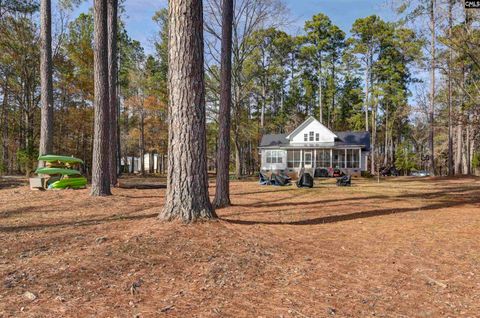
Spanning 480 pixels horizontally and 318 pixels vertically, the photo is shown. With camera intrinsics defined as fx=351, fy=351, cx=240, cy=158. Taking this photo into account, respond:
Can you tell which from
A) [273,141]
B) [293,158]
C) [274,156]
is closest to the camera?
[293,158]

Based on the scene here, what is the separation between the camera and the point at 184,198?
5184mm

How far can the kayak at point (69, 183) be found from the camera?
10797 mm

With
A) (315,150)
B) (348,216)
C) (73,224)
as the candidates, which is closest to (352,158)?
(315,150)

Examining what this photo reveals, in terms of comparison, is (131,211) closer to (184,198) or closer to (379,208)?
(184,198)

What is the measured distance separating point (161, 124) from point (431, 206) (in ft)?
89.0

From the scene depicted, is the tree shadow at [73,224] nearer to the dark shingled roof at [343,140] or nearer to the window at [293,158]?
the dark shingled roof at [343,140]

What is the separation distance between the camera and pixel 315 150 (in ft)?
103

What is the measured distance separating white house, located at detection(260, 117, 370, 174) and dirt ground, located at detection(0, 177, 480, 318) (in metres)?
24.2

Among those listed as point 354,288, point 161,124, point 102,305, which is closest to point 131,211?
point 102,305

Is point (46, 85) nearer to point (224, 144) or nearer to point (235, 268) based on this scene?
point (224, 144)

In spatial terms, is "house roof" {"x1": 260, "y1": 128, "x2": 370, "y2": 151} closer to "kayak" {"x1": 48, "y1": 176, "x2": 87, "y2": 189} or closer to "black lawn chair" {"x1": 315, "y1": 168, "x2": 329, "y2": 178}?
"black lawn chair" {"x1": 315, "y1": 168, "x2": 329, "y2": 178}

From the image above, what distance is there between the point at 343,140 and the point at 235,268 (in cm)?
2913

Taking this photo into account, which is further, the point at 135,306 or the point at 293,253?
the point at 293,253

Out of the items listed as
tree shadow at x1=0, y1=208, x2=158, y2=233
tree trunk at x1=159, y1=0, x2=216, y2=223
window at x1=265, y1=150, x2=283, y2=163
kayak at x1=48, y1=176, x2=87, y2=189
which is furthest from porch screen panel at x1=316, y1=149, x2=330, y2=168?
tree trunk at x1=159, y1=0, x2=216, y2=223
